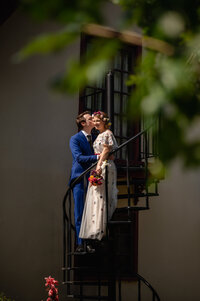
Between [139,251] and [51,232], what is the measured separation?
1674 millimetres

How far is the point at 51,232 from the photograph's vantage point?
8281 millimetres

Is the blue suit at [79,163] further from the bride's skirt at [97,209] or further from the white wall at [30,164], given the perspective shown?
the white wall at [30,164]

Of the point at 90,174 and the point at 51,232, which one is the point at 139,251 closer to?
the point at 51,232

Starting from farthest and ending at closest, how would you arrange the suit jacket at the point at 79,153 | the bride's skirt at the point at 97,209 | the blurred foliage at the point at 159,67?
1. the suit jacket at the point at 79,153
2. the bride's skirt at the point at 97,209
3. the blurred foliage at the point at 159,67

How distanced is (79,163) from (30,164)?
1.19 meters

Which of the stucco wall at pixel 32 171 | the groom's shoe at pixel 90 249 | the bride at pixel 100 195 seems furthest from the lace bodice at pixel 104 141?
the stucco wall at pixel 32 171

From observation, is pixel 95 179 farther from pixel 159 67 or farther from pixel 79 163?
pixel 159 67

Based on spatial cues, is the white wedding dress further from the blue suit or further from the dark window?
the dark window

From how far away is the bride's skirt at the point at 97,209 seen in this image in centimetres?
685

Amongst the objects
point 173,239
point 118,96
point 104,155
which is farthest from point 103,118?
point 173,239

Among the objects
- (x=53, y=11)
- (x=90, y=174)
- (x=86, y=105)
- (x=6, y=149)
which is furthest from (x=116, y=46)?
(x=86, y=105)

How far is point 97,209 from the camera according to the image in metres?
6.89

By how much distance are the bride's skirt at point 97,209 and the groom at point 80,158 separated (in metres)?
0.25

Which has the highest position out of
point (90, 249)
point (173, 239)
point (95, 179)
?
point (95, 179)
